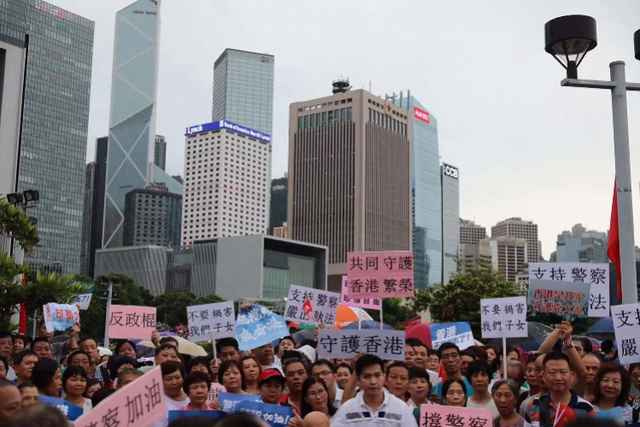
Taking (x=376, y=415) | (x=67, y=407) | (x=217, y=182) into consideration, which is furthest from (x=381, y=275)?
(x=217, y=182)

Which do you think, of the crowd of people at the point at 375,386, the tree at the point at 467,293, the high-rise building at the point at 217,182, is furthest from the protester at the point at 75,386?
the high-rise building at the point at 217,182

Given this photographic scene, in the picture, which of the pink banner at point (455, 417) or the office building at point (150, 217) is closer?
the pink banner at point (455, 417)

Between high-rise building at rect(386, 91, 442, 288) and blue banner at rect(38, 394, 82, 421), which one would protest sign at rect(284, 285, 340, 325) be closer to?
blue banner at rect(38, 394, 82, 421)

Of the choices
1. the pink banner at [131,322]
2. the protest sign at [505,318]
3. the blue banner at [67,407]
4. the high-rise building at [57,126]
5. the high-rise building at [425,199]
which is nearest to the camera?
the blue banner at [67,407]

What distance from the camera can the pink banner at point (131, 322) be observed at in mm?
12492

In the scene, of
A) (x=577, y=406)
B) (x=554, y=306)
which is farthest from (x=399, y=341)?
(x=577, y=406)

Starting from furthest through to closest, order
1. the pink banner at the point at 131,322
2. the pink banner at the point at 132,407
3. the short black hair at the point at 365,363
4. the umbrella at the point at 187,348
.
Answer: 1. the umbrella at the point at 187,348
2. the pink banner at the point at 131,322
3. the short black hair at the point at 365,363
4. the pink banner at the point at 132,407

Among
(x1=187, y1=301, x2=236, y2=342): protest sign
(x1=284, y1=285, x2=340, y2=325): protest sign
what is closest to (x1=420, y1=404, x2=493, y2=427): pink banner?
(x1=187, y1=301, x2=236, y2=342): protest sign

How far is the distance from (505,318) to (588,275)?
1269 mm

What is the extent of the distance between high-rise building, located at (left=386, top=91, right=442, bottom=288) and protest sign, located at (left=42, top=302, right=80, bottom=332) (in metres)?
→ 140

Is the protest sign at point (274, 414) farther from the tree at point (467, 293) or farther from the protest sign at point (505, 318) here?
the tree at point (467, 293)

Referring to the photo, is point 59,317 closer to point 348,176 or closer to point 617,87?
point 617,87

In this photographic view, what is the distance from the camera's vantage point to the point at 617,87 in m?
8.94

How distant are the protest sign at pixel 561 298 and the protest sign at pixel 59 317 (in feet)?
26.8
